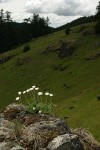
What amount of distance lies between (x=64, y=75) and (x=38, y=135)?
73990 mm

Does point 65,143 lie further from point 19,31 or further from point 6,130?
point 19,31

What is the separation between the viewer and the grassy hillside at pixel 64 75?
192 ft

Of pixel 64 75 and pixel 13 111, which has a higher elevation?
pixel 13 111

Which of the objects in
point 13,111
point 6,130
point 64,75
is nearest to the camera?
point 6,130

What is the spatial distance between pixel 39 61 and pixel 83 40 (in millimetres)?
12157

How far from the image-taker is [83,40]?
344 ft

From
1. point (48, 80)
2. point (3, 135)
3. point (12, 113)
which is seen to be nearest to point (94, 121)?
point (12, 113)

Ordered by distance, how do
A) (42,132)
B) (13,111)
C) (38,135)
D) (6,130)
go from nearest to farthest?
1. (38,135)
2. (42,132)
3. (6,130)
4. (13,111)

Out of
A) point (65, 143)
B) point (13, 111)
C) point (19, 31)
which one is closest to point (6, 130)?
point (13, 111)

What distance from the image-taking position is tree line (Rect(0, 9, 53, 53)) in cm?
17550

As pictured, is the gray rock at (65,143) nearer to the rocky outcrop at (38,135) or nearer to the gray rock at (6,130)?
the rocky outcrop at (38,135)

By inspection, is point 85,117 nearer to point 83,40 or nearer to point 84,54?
point 84,54

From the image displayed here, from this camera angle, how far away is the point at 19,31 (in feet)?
624

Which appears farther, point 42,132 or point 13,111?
point 13,111
